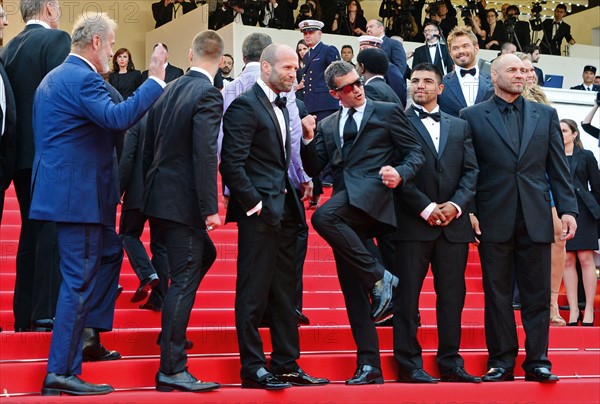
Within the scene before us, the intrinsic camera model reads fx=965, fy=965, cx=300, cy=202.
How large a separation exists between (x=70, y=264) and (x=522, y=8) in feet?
60.5

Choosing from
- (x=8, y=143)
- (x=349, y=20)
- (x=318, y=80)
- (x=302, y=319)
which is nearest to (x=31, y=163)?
(x=8, y=143)

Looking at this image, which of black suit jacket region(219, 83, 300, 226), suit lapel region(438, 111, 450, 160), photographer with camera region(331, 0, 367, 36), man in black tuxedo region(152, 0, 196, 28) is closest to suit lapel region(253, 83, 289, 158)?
black suit jacket region(219, 83, 300, 226)

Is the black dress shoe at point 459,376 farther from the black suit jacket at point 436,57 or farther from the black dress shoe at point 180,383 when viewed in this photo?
the black suit jacket at point 436,57

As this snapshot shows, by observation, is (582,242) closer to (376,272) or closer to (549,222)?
(549,222)

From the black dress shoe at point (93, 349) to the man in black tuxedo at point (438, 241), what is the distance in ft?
5.30

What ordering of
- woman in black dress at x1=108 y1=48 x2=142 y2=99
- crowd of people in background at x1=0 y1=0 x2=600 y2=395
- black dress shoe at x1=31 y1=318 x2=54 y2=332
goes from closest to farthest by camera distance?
crowd of people in background at x1=0 y1=0 x2=600 y2=395 < black dress shoe at x1=31 y1=318 x2=54 y2=332 < woman in black dress at x1=108 y1=48 x2=142 y2=99

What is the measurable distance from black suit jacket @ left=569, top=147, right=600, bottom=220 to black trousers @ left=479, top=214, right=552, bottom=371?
2465mm

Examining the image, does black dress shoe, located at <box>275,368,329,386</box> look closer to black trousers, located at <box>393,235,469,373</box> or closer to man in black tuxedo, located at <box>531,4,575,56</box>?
black trousers, located at <box>393,235,469,373</box>

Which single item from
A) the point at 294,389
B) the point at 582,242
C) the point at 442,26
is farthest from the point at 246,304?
the point at 442,26

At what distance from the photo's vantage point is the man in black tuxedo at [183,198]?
4.80 meters

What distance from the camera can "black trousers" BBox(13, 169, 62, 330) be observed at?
5.18 m

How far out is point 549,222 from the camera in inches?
222

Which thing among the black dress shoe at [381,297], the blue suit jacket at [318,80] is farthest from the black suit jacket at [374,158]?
the blue suit jacket at [318,80]

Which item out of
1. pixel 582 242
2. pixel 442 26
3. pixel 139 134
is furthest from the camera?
pixel 442 26
